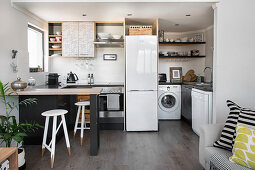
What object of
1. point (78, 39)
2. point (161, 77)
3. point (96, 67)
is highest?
point (78, 39)

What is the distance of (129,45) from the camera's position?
405cm

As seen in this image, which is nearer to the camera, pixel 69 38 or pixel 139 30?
pixel 139 30

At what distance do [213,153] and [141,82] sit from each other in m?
2.32

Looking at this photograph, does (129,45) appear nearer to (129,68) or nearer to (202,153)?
(129,68)

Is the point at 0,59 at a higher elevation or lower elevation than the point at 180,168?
higher

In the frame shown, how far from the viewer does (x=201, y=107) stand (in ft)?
11.8

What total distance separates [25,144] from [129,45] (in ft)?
8.31

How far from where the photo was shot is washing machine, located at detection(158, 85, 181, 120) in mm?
4957

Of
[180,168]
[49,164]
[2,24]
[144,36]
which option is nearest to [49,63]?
[2,24]

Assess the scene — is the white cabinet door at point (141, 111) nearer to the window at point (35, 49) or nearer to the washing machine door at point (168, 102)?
the washing machine door at point (168, 102)

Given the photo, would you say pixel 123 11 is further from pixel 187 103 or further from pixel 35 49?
pixel 187 103

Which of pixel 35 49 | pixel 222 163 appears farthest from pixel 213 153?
pixel 35 49

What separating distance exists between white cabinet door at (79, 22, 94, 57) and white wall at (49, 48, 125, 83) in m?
0.42

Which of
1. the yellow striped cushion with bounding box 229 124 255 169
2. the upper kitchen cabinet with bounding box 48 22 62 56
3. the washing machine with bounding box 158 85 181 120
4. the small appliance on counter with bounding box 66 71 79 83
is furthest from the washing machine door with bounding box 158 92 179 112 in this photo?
the yellow striped cushion with bounding box 229 124 255 169
